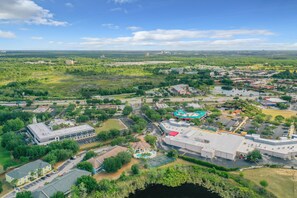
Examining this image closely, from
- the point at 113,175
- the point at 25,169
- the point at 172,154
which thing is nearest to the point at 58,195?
the point at 113,175

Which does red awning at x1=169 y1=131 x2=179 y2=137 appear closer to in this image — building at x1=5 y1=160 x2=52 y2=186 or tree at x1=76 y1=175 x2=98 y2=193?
tree at x1=76 y1=175 x2=98 y2=193

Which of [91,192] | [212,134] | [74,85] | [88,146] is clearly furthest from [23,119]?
[74,85]

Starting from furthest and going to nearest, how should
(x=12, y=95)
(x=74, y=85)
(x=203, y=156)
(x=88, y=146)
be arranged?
(x=74, y=85) < (x=12, y=95) < (x=88, y=146) < (x=203, y=156)

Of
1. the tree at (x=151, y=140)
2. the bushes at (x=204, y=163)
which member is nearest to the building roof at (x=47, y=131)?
the tree at (x=151, y=140)

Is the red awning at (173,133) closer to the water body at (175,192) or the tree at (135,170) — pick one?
the tree at (135,170)

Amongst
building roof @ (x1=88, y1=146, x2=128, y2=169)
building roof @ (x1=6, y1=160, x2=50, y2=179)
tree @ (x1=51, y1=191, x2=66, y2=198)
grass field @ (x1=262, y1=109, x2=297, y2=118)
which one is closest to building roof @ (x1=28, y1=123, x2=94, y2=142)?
building roof @ (x1=6, y1=160, x2=50, y2=179)

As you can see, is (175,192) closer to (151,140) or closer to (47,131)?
(151,140)

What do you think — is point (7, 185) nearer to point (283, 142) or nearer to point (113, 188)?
point (113, 188)
